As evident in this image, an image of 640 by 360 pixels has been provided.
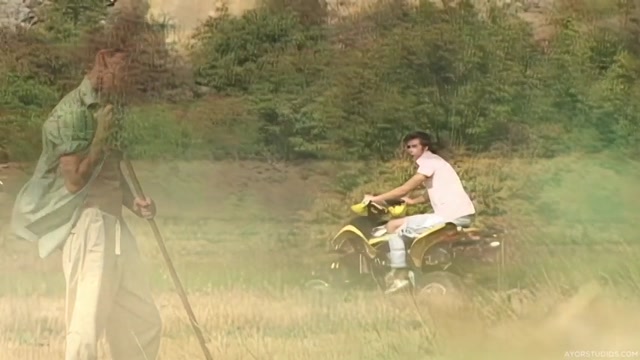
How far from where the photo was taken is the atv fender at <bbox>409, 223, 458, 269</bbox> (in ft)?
22.3

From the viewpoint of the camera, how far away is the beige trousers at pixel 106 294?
6648 millimetres

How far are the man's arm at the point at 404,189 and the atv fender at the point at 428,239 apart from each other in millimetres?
215

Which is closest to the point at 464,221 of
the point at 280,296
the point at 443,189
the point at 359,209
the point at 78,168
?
the point at 443,189

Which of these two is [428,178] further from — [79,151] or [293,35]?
[79,151]

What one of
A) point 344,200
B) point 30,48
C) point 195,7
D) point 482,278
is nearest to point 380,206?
point 344,200

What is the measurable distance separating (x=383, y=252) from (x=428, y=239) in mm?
221

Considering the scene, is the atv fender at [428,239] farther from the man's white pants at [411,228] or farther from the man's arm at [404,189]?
the man's arm at [404,189]

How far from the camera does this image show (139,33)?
22.2 feet

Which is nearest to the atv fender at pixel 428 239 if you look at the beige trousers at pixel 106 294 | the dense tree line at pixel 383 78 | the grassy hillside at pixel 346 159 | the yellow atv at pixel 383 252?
the yellow atv at pixel 383 252

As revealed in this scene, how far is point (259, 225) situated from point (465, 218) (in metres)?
0.97

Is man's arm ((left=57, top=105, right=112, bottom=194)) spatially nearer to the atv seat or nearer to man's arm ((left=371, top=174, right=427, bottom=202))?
man's arm ((left=371, top=174, right=427, bottom=202))

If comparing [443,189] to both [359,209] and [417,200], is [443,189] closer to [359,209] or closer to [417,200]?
[417,200]

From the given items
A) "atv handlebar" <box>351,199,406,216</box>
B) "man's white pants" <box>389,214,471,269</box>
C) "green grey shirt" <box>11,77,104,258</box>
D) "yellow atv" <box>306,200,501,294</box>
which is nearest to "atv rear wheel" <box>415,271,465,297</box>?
"yellow atv" <box>306,200,501,294</box>

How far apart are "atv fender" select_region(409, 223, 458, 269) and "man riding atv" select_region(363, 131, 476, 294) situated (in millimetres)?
24
